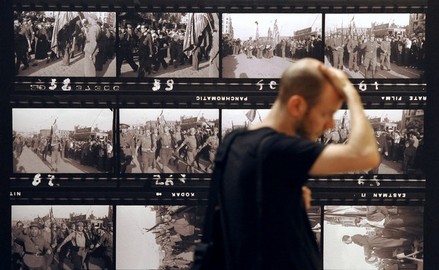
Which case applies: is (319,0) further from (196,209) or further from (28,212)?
(28,212)

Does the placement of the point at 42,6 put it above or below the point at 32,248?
above

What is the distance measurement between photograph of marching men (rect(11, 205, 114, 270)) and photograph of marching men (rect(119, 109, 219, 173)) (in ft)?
1.32

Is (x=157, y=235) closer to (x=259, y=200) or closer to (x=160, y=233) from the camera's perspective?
(x=160, y=233)

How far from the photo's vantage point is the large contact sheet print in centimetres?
569

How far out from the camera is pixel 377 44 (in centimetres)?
572

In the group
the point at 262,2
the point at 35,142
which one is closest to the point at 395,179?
the point at 262,2

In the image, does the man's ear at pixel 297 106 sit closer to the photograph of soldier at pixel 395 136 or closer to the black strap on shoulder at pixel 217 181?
the black strap on shoulder at pixel 217 181

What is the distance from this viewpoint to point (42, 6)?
18.7 ft

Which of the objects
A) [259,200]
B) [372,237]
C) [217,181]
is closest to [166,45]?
[372,237]

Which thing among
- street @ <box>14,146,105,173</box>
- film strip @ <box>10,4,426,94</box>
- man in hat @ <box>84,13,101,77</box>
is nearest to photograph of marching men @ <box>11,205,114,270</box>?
street @ <box>14,146,105,173</box>

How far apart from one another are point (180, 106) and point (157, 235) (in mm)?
810

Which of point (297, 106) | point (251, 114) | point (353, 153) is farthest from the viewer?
point (251, 114)

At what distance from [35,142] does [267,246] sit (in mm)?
2705

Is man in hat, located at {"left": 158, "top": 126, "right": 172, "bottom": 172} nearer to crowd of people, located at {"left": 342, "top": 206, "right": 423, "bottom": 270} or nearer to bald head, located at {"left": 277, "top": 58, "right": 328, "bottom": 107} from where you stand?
crowd of people, located at {"left": 342, "top": 206, "right": 423, "bottom": 270}
